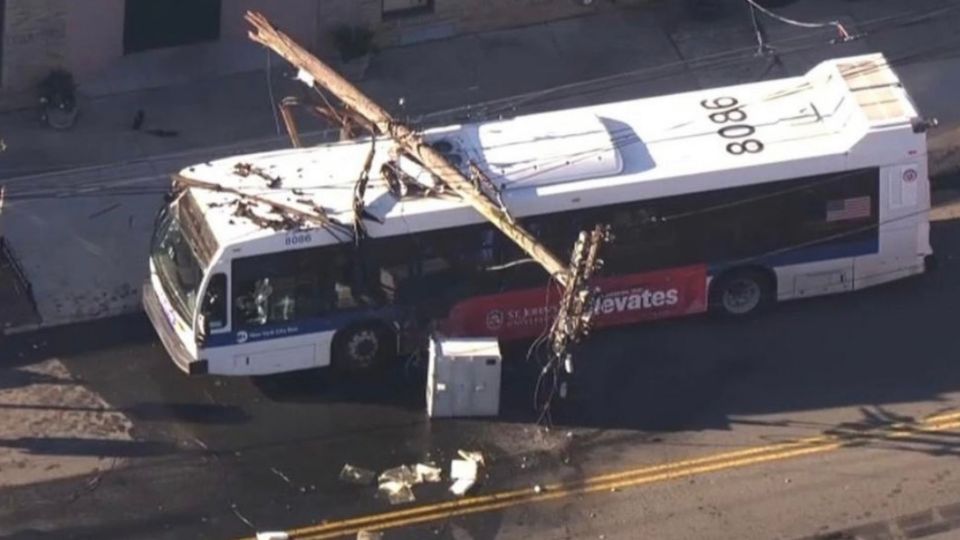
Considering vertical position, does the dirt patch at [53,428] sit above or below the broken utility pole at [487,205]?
below

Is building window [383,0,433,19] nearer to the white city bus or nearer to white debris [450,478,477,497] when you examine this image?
the white city bus

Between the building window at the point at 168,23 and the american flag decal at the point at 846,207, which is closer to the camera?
the american flag decal at the point at 846,207

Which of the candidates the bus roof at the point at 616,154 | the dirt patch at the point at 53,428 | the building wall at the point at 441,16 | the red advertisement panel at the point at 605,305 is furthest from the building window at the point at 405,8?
the dirt patch at the point at 53,428

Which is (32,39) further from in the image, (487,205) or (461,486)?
(461,486)

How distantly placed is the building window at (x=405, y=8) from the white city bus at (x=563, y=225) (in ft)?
22.6

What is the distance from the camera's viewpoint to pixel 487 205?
32.3 metres

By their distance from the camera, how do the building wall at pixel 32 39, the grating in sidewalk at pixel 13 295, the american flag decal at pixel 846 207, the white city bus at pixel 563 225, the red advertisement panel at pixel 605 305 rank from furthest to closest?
the building wall at pixel 32 39 < the american flag decal at pixel 846 207 < the grating in sidewalk at pixel 13 295 < the red advertisement panel at pixel 605 305 < the white city bus at pixel 563 225

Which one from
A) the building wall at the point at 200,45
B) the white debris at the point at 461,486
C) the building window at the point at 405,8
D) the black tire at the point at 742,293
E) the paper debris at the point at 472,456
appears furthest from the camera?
the building window at the point at 405,8

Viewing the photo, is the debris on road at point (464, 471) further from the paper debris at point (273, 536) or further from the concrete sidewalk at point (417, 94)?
the concrete sidewalk at point (417, 94)

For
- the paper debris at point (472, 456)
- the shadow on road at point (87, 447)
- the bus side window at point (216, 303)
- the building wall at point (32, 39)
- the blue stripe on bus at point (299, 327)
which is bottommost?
the paper debris at point (472, 456)

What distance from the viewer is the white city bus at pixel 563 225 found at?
32.8 metres

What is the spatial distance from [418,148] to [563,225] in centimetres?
226

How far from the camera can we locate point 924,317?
3522 centimetres

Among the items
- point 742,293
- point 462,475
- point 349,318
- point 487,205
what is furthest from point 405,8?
point 462,475
